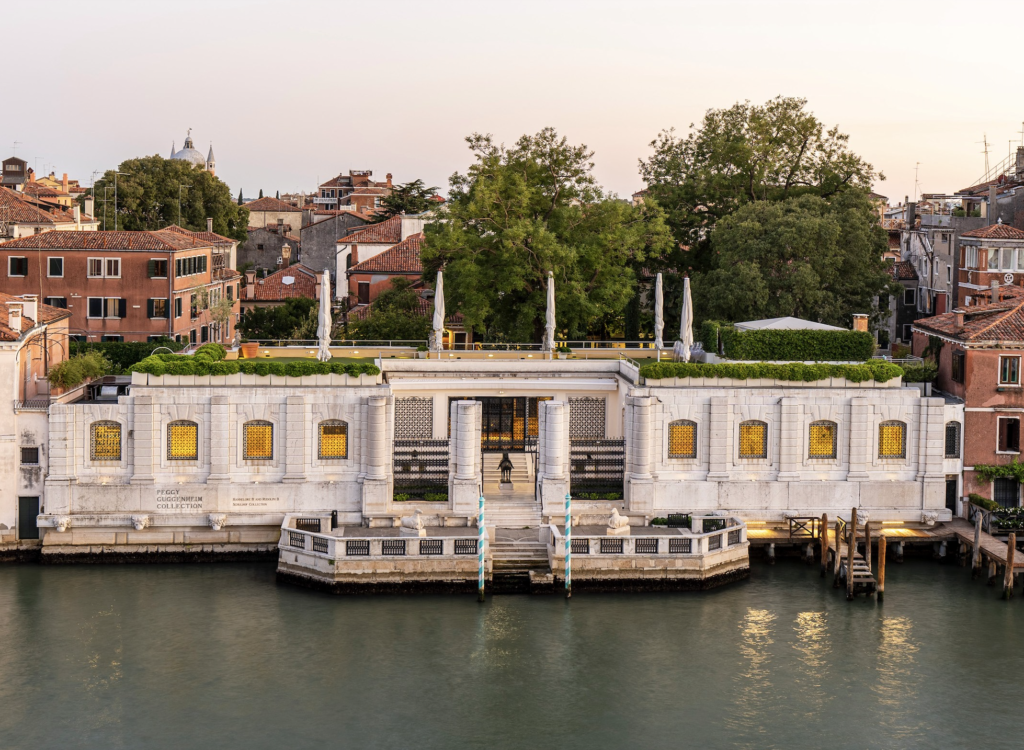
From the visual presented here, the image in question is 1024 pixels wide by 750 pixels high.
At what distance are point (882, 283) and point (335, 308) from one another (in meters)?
32.9

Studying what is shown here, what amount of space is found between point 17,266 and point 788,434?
1580 inches

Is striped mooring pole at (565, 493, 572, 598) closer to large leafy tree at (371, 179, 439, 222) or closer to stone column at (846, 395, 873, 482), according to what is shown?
stone column at (846, 395, 873, 482)

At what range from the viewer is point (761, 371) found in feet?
147

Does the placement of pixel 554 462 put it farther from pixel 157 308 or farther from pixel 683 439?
pixel 157 308

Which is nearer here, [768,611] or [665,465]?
[768,611]

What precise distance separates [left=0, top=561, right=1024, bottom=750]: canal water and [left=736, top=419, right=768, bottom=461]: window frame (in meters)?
4.16

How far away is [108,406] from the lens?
4362 centimetres

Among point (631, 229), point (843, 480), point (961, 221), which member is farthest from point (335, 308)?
point (843, 480)

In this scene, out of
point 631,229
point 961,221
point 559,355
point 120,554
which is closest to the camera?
point 120,554

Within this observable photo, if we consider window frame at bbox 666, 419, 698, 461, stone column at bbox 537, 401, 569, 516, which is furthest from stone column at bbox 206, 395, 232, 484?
window frame at bbox 666, 419, 698, 461

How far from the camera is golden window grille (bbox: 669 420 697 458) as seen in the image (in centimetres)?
4506

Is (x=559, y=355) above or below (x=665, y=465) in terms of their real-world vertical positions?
above

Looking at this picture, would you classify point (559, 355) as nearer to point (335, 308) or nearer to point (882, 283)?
point (882, 283)

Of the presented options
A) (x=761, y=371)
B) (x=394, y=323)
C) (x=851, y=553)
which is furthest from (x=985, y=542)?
(x=394, y=323)
